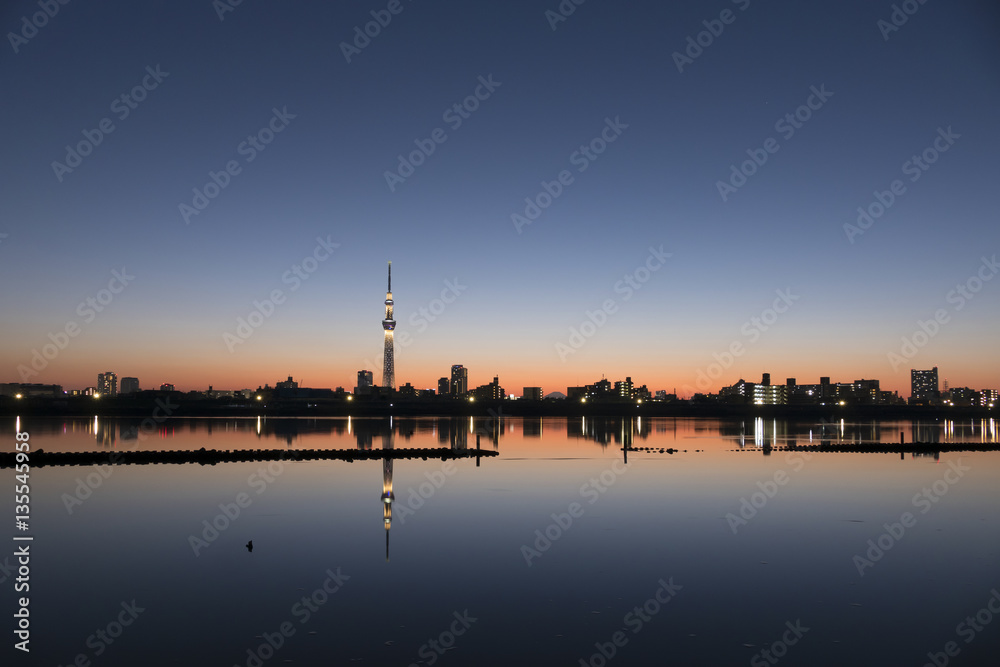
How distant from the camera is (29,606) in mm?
19000

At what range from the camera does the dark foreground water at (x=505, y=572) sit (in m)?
16.5

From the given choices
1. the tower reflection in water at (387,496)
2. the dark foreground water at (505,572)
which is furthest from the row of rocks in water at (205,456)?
the dark foreground water at (505,572)

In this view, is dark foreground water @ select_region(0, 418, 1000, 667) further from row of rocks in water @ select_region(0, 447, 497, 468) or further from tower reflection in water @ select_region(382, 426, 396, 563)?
row of rocks in water @ select_region(0, 447, 497, 468)

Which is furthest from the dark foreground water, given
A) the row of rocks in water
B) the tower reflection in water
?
the row of rocks in water

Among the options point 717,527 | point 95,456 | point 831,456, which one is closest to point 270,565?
point 717,527

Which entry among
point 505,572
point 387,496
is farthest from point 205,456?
point 505,572

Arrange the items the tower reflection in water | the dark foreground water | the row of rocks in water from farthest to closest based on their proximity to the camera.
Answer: the row of rocks in water
the tower reflection in water
the dark foreground water

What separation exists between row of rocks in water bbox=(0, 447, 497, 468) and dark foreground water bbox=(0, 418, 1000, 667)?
9.99 metres

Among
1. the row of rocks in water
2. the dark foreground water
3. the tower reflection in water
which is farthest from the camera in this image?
the row of rocks in water

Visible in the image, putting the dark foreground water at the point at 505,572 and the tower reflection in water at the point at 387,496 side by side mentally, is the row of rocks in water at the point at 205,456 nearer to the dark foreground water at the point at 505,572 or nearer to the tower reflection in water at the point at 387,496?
the tower reflection in water at the point at 387,496

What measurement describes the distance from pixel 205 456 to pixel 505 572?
45184mm

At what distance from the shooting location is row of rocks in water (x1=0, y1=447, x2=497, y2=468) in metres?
55.9

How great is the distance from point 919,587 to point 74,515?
36251 millimetres

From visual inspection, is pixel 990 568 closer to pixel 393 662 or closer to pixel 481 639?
pixel 481 639
